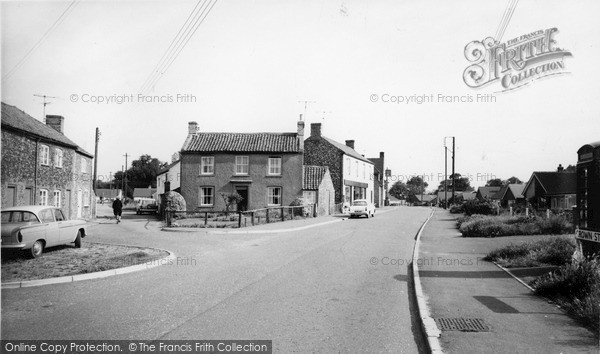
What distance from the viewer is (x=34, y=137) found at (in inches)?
500

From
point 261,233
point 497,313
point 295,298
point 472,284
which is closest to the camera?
point 497,313

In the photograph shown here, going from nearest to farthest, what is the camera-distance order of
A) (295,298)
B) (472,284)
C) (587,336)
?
(587,336) → (295,298) → (472,284)

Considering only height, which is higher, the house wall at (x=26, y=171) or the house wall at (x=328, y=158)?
the house wall at (x=328, y=158)

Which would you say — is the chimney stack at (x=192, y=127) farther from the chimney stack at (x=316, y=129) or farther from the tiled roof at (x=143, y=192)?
the tiled roof at (x=143, y=192)

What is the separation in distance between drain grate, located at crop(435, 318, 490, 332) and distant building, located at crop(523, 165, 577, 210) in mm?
42560

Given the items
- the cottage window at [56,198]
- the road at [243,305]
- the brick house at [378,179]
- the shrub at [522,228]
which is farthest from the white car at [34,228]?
the brick house at [378,179]

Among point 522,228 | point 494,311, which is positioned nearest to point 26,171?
point 494,311

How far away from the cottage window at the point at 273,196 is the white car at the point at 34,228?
19.3m

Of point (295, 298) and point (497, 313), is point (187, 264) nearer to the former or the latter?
point (295, 298)

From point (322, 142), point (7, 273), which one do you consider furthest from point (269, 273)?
point (322, 142)

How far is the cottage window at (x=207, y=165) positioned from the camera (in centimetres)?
3203

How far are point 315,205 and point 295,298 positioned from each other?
23722 millimetres

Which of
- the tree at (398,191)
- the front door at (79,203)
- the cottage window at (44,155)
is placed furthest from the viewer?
the tree at (398,191)

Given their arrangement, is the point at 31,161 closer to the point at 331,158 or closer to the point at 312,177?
the point at 312,177
